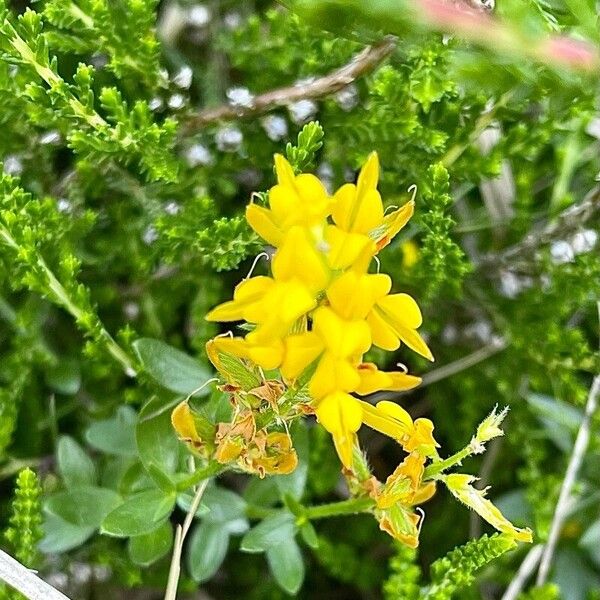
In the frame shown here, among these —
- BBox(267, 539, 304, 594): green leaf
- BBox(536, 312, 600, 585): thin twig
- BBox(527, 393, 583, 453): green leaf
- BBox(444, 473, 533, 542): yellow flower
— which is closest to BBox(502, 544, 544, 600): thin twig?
BBox(536, 312, 600, 585): thin twig

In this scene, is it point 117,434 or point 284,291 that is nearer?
point 284,291

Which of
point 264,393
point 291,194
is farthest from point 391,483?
point 291,194

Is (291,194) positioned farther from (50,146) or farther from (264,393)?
(50,146)

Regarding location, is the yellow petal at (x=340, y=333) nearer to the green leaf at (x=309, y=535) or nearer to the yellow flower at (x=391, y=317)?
the yellow flower at (x=391, y=317)

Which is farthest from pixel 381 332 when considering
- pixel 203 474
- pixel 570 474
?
pixel 570 474

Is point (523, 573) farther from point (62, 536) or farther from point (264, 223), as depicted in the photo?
point (264, 223)

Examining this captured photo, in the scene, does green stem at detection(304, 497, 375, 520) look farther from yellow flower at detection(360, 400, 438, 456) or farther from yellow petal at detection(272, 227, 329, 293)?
yellow petal at detection(272, 227, 329, 293)

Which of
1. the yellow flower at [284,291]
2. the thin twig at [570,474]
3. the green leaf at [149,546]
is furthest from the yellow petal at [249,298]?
the thin twig at [570,474]
